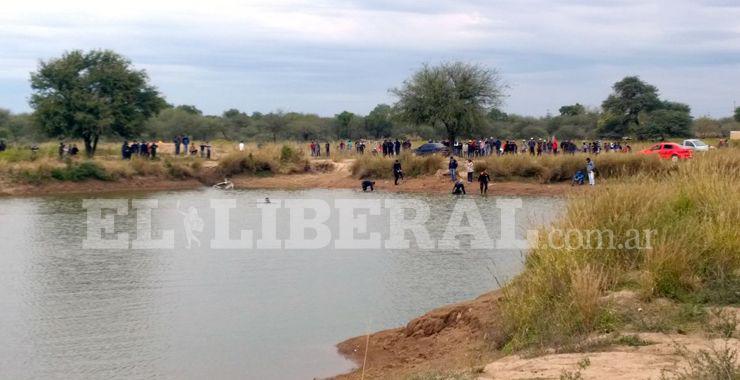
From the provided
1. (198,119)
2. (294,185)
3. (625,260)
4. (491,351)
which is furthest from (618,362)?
(198,119)

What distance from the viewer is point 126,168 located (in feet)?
161

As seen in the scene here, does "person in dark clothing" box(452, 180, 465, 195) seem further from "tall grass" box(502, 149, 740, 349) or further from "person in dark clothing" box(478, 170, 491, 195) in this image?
"tall grass" box(502, 149, 740, 349)

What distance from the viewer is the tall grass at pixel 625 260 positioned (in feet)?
34.9

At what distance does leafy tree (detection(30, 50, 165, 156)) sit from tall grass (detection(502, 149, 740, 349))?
45.6m

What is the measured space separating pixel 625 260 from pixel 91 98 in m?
48.2

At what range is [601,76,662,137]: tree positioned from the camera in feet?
289

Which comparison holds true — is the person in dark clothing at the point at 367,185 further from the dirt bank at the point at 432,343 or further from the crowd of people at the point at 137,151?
the dirt bank at the point at 432,343

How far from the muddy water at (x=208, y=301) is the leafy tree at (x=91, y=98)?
2902 centimetres

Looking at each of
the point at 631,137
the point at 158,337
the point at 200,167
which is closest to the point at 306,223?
the point at 158,337

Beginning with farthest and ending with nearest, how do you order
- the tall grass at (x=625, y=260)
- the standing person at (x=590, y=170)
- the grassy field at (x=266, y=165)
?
1. the grassy field at (x=266, y=165)
2. the standing person at (x=590, y=170)
3. the tall grass at (x=625, y=260)

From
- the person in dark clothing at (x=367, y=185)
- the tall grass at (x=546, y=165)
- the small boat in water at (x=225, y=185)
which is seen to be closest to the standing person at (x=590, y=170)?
the tall grass at (x=546, y=165)

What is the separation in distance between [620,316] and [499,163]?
36330 mm

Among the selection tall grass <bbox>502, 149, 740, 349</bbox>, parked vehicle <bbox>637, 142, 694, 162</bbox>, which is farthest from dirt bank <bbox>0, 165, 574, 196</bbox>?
tall grass <bbox>502, 149, 740, 349</bbox>

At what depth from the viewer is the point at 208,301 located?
16.9 meters
